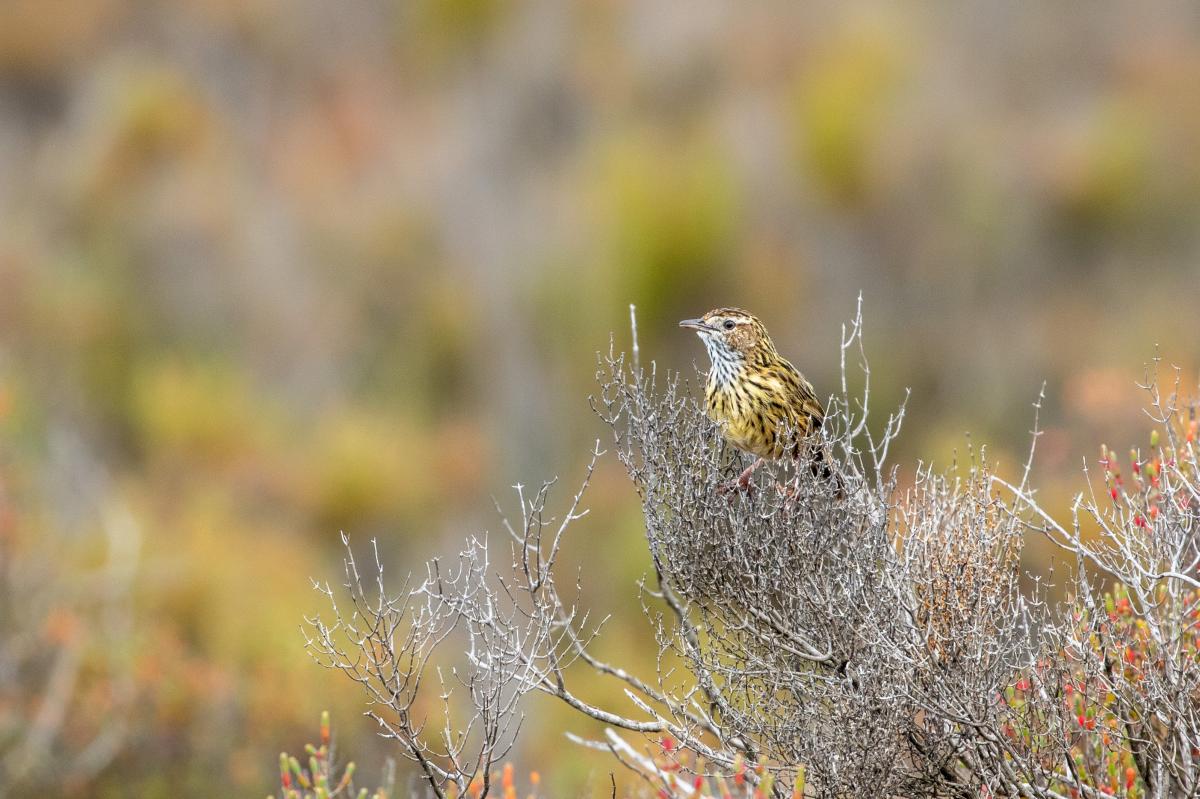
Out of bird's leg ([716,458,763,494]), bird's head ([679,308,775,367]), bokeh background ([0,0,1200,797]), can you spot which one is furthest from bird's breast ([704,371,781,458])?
bokeh background ([0,0,1200,797])

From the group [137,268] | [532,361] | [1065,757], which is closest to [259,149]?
[137,268]

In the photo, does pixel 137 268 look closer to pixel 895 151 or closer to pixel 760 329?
pixel 895 151

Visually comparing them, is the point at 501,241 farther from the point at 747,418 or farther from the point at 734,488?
the point at 734,488

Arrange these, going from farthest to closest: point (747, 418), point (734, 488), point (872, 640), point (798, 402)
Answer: point (798, 402) → point (747, 418) → point (734, 488) → point (872, 640)

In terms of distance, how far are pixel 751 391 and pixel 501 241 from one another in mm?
20286

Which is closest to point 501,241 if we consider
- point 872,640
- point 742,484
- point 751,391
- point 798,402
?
point 798,402

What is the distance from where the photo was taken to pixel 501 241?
87.1 feet

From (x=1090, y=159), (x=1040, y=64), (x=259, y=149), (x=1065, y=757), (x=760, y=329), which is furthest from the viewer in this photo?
(x=259, y=149)

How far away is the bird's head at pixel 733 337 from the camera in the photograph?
6.74 meters

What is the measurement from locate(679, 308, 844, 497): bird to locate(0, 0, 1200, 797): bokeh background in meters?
8.63

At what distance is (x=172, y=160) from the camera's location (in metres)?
29.5

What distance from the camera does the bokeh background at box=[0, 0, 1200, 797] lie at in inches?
813


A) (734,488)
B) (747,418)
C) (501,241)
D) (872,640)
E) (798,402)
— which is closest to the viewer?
(872,640)

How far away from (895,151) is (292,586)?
12493 mm
